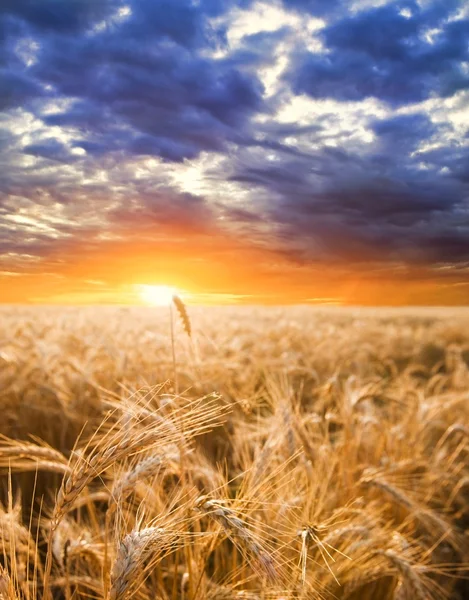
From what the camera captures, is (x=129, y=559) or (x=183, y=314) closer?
(x=129, y=559)

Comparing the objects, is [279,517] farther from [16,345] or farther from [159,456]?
[16,345]

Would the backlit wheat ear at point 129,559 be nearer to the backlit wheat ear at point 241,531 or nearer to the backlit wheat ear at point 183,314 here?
the backlit wheat ear at point 241,531

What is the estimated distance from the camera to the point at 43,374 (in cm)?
454

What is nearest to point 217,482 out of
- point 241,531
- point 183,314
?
point 183,314

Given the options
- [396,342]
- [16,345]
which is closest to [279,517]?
[16,345]

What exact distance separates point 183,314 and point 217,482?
2.34 ft

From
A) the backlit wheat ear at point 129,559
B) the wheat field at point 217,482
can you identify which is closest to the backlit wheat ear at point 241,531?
the wheat field at point 217,482

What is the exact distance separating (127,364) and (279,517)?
3.13 meters

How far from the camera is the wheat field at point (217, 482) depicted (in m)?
1.25

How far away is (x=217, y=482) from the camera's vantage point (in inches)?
83.8

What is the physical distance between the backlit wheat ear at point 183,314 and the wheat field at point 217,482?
0.09m

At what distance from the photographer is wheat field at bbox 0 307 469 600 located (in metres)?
1.25

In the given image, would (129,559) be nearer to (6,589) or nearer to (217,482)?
(6,589)

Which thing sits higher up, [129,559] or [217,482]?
[129,559]
